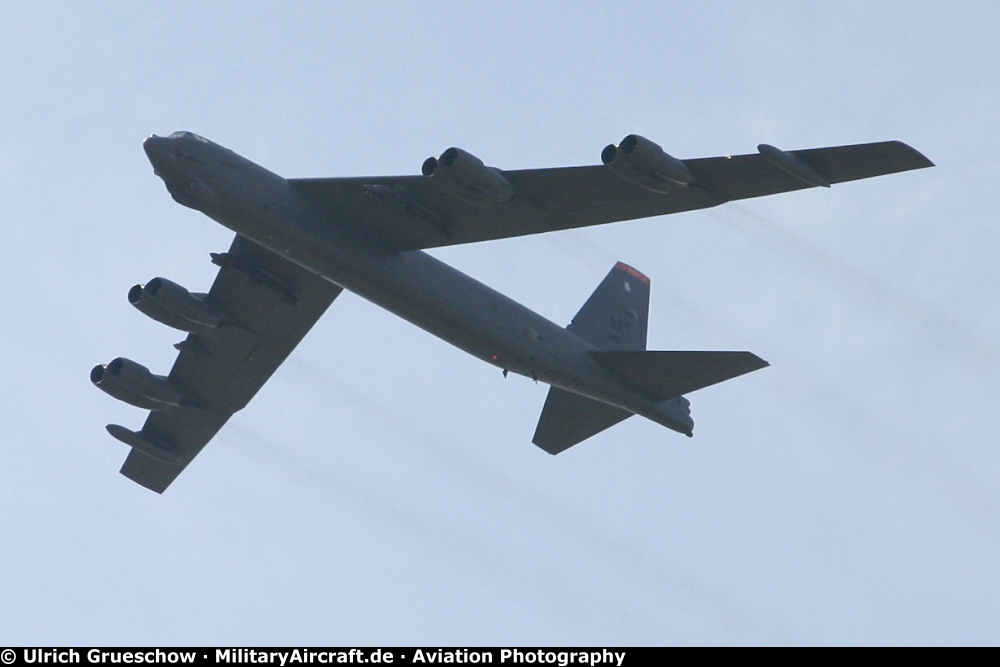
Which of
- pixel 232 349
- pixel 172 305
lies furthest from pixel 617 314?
pixel 172 305

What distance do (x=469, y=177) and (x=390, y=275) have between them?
3.77m

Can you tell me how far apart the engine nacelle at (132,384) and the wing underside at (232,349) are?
932 mm

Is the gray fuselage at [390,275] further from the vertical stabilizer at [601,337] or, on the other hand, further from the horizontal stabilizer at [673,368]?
the vertical stabilizer at [601,337]

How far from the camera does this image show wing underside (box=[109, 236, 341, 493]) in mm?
35906

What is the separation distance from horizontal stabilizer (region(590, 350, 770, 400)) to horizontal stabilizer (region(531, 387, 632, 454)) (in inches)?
86.0

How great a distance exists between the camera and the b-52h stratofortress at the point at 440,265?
3047 cm

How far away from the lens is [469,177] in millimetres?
30359

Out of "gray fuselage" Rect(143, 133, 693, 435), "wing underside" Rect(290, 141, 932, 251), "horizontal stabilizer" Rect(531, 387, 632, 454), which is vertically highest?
"wing underside" Rect(290, 141, 932, 251)

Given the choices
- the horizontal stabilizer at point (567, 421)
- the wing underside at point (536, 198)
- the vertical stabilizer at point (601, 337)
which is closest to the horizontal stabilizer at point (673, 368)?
the vertical stabilizer at point (601, 337)

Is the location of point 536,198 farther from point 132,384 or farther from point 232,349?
point 132,384

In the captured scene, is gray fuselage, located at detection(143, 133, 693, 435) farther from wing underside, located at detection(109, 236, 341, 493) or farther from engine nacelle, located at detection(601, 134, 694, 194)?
engine nacelle, located at detection(601, 134, 694, 194)

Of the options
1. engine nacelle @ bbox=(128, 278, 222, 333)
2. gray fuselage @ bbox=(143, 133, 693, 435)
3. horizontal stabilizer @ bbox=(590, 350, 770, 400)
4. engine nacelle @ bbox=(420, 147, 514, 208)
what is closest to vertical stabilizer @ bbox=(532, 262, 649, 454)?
horizontal stabilizer @ bbox=(590, 350, 770, 400)

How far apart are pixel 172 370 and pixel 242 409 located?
7.19 feet
